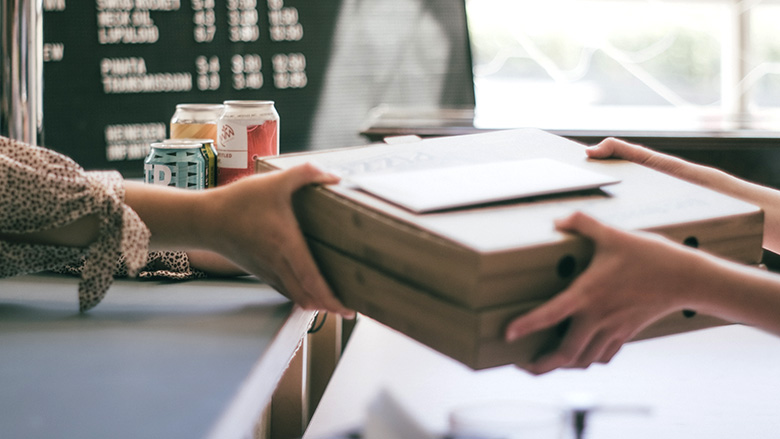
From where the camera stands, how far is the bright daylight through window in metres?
3.38

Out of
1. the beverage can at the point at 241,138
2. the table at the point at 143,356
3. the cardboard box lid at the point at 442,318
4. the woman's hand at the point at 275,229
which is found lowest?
the table at the point at 143,356

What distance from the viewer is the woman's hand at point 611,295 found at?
613 millimetres

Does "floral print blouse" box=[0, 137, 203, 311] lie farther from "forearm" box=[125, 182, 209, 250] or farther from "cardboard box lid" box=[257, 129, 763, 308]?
"cardboard box lid" box=[257, 129, 763, 308]

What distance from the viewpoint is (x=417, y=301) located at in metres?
0.64

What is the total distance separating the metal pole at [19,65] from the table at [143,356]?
265 mm

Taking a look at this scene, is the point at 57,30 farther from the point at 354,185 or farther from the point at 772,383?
the point at 772,383

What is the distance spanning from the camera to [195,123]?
1.13 m

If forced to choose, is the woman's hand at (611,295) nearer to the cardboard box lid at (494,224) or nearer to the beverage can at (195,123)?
the cardboard box lid at (494,224)

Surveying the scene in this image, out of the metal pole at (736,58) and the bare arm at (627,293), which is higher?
the metal pole at (736,58)

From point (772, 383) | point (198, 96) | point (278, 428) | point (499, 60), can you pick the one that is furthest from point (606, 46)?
point (278, 428)

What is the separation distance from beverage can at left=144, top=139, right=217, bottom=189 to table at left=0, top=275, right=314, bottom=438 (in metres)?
0.13

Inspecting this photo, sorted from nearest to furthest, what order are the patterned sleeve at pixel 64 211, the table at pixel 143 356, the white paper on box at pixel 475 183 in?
the table at pixel 143 356, the white paper on box at pixel 475 183, the patterned sleeve at pixel 64 211

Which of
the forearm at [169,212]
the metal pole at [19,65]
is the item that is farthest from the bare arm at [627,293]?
the metal pole at [19,65]

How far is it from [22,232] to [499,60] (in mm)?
2904
